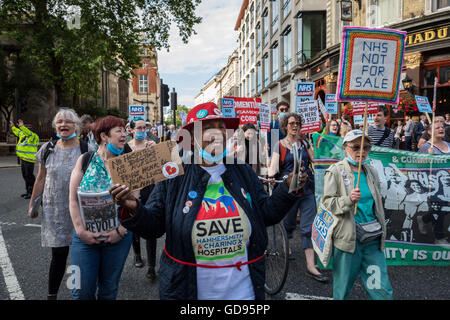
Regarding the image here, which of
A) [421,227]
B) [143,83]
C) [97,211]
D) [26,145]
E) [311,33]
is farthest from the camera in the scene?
[143,83]

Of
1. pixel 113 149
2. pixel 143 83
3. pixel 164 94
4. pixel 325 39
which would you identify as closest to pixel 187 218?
pixel 113 149

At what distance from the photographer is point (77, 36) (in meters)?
18.0

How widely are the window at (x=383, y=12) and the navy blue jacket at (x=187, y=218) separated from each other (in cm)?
1586

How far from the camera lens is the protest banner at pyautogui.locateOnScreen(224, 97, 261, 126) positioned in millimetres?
9774

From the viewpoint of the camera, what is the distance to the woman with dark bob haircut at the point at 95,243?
8.50ft

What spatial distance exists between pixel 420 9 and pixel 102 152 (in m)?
15.5

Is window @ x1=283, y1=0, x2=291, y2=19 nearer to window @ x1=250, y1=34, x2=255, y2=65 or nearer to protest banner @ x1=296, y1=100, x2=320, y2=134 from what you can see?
window @ x1=250, y1=34, x2=255, y2=65

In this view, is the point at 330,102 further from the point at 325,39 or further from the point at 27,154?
the point at 325,39

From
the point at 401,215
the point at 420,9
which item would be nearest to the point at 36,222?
the point at 401,215

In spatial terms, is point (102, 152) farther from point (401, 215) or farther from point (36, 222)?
point (36, 222)

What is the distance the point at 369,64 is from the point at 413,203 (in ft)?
7.58

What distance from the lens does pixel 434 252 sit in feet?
14.4

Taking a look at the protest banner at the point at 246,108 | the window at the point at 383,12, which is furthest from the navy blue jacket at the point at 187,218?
the window at the point at 383,12

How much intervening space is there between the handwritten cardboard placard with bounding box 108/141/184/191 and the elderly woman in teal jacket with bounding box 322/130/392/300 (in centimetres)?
165
